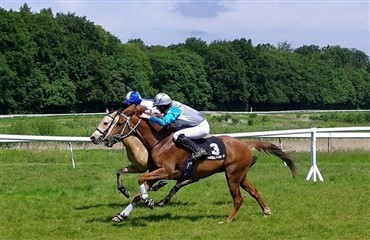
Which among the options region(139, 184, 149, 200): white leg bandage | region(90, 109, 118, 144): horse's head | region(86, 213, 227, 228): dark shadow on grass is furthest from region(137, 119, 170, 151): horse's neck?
region(86, 213, 227, 228): dark shadow on grass

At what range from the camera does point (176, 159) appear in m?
9.09

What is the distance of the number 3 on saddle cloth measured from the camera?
30.0ft

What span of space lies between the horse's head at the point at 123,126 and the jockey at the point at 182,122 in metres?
0.14

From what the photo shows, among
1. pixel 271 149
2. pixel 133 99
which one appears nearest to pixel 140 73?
pixel 271 149

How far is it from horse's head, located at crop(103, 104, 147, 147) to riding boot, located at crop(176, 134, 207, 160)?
0.65m

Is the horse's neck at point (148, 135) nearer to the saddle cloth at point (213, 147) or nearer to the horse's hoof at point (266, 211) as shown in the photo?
the saddle cloth at point (213, 147)

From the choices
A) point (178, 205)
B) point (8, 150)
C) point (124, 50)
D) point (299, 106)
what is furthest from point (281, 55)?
point (178, 205)

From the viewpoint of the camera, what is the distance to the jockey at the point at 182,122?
9.05 m

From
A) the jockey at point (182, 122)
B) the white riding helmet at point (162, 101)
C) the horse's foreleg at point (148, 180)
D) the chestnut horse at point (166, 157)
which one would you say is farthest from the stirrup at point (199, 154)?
the white riding helmet at point (162, 101)

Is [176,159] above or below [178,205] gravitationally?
above

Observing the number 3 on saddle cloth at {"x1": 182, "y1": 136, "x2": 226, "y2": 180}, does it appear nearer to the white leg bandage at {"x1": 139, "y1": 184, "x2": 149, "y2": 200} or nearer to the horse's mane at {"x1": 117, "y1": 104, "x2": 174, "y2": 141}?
the horse's mane at {"x1": 117, "y1": 104, "x2": 174, "y2": 141}

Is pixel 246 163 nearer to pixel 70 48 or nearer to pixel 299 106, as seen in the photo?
pixel 70 48

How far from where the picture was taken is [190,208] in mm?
10344

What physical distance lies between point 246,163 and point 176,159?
1.10 meters
